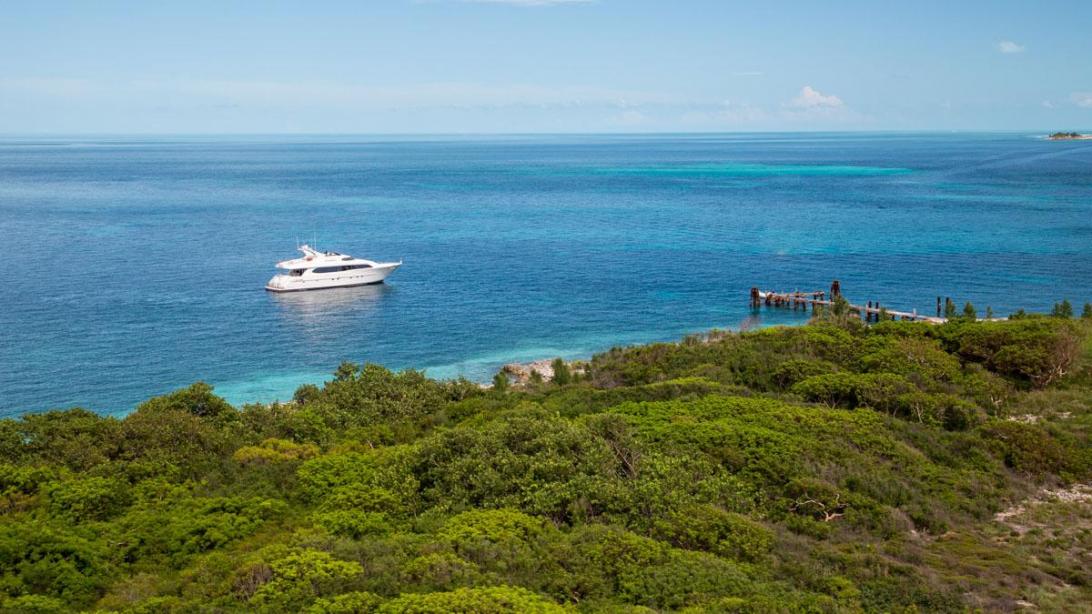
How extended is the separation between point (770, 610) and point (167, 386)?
35.6 m

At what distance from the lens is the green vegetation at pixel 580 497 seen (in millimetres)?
17516

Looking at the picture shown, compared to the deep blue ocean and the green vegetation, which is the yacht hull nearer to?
the deep blue ocean

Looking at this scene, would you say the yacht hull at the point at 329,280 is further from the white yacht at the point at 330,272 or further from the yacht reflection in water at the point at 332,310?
the yacht reflection in water at the point at 332,310

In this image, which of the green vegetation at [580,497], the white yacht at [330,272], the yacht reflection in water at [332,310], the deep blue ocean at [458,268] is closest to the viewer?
the green vegetation at [580,497]

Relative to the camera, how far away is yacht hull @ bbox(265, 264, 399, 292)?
2522 inches

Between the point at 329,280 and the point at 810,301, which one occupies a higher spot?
the point at 329,280

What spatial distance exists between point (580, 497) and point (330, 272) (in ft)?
161

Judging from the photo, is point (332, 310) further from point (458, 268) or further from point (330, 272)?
point (458, 268)

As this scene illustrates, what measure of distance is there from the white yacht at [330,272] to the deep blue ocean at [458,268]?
1.29 metres

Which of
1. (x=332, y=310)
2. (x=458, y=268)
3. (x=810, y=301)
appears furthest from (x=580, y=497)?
(x=458, y=268)

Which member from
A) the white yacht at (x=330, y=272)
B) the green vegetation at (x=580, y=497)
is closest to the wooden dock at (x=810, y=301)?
the green vegetation at (x=580, y=497)

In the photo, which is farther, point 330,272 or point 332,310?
point 330,272

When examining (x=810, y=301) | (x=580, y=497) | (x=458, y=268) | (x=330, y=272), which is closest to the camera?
(x=580, y=497)

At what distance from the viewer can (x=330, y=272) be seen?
66.4m
